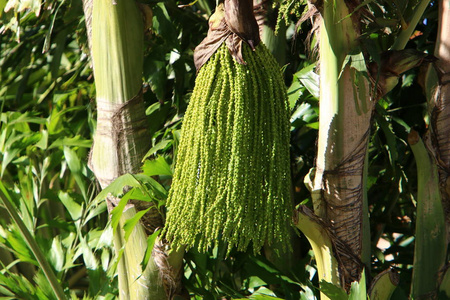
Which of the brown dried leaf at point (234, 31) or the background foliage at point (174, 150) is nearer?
the brown dried leaf at point (234, 31)

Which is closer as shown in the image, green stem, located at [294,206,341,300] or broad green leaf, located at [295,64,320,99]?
green stem, located at [294,206,341,300]

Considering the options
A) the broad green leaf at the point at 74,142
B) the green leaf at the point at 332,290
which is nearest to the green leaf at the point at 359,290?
the green leaf at the point at 332,290

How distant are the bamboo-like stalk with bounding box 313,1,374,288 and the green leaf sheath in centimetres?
8

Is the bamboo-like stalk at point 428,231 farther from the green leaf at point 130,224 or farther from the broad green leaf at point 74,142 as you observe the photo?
the broad green leaf at point 74,142

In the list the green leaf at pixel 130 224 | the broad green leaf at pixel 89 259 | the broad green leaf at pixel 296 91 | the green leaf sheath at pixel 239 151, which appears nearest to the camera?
the green leaf sheath at pixel 239 151

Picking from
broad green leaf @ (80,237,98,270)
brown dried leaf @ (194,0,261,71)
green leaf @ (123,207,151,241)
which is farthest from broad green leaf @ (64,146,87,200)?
brown dried leaf @ (194,0,261,71)

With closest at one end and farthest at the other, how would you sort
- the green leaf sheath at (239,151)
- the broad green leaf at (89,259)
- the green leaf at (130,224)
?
the green leaf sheath at (239,151) < the green leaf at (130,224) < the broad green leaf at (89,259)

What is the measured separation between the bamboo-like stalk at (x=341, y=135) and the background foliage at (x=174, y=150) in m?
0.10

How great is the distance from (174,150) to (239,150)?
32cm

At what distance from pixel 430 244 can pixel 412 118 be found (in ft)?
1.34

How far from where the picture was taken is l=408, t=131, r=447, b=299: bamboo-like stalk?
80 cm

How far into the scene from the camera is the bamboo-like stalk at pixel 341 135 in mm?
667

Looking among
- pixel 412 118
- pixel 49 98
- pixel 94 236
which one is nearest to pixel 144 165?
pixel 94 236

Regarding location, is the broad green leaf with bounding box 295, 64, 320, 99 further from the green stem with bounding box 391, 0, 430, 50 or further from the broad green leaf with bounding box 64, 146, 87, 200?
the broad green leaf with bounding box 64, 146, 87, 200
